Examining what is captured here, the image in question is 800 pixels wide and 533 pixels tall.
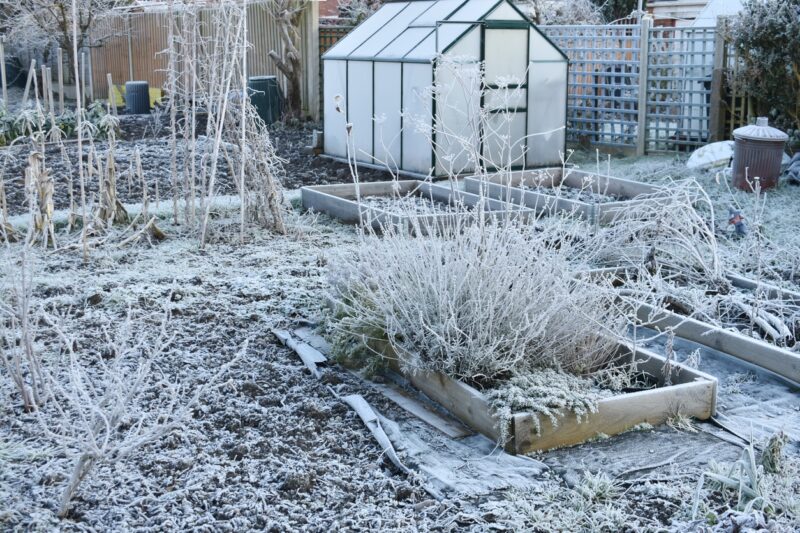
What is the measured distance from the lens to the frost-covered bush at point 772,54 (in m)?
9.49

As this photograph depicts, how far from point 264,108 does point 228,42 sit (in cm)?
805

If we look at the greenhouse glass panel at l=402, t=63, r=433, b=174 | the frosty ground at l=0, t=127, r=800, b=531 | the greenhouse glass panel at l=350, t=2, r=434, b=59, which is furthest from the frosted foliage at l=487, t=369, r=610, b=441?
the greenhouse glass panel at l=350, t=2, r=434, b=59

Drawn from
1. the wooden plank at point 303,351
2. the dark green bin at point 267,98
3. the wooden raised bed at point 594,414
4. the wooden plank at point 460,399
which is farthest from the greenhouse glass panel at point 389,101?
the wooden raised bed at point 594,414

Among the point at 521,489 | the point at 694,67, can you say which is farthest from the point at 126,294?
the point at 694,67

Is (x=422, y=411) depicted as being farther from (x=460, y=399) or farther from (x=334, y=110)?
(x=334, y=110)

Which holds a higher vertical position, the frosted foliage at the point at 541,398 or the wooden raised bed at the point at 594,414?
the frosted foliage at the point at 541,398

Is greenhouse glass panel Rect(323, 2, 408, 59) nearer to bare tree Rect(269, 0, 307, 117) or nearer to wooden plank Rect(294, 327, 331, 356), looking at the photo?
bare tree Rect(269, 0, 307, 117)

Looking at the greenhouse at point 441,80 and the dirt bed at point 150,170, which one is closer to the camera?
the dirt bed at point 150,170

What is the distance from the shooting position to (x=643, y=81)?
37.7 ft

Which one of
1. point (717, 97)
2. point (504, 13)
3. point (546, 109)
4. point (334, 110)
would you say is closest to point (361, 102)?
point (334, 110)

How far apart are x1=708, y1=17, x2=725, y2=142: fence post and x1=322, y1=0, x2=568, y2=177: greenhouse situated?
183 cm

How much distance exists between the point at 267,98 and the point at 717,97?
23.0ft

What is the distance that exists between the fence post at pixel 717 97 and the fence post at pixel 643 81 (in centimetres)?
84

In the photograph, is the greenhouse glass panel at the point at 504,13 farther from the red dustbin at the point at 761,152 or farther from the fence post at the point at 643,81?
the red dustbin at the point at 761,152
